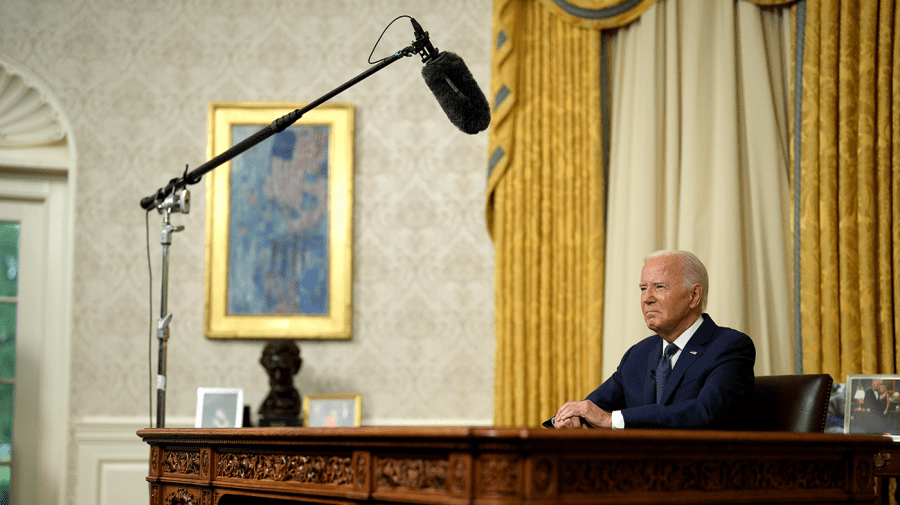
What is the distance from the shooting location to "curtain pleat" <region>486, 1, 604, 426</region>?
4.47 meters

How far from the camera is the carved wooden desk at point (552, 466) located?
1.53 metres

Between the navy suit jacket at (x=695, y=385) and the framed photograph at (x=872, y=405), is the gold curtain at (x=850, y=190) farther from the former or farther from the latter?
the navy suit jacket at (x=695, y=385)

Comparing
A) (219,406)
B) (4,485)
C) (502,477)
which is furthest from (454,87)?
(4,485)

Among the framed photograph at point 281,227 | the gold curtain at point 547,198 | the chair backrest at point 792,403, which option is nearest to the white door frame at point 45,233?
the framed photograph at point 281,227

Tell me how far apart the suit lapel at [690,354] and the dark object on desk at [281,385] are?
2.34 metres

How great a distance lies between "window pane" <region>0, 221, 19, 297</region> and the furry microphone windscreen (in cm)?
333

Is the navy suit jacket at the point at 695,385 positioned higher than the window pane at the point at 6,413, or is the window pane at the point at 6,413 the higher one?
the navy suit jacket at the point at 695,385

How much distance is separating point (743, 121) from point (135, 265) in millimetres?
3468

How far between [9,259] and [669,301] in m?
4.02

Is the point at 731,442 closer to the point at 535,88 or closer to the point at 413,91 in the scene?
the point at 535,88

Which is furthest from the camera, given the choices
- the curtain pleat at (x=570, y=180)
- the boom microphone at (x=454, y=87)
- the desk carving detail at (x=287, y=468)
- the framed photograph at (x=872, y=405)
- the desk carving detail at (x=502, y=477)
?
the curtain pleat at (x=570, y=180)

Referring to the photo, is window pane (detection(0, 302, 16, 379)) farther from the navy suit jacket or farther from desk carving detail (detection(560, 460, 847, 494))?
desk carving detail (detection(560, 460, 847, 494))

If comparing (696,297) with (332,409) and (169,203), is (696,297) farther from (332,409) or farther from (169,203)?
(332,409)

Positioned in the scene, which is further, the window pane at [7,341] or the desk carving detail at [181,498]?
the window pane at [7,341]
